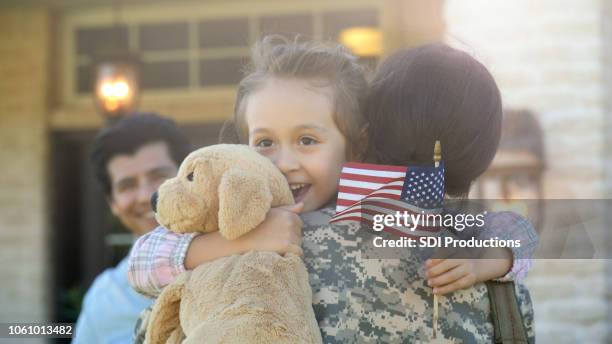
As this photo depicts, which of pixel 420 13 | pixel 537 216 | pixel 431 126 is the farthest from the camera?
pixel 420 13

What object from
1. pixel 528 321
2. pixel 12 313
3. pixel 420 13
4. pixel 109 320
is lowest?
pixel 12 313

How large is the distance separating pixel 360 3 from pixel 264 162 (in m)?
3.48

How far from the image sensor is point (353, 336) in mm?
1253

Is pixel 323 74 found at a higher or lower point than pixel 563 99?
higher

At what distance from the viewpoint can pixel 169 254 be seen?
137 centimetres

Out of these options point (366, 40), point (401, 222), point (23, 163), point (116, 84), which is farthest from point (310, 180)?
point (23, 163)

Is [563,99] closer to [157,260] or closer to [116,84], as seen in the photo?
[116,84]

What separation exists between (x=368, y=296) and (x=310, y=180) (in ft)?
0.93

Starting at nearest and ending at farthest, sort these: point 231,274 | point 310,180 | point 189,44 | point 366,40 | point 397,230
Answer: point 231,274 → point 397,230 → point 310,180 → point 366,40 → point 189,44

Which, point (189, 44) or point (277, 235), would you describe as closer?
point (277, 235)

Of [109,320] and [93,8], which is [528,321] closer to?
[109,320]

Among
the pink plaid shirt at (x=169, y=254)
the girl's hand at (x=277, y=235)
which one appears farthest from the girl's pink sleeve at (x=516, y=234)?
the girl's hand at (x=277, y=235)

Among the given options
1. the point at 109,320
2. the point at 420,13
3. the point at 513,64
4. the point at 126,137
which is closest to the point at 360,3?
the point at 420,13

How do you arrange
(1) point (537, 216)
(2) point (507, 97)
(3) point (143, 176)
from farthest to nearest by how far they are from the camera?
(2) point (507, 97), (1) point (537, 216), (3) point (143, 176)
